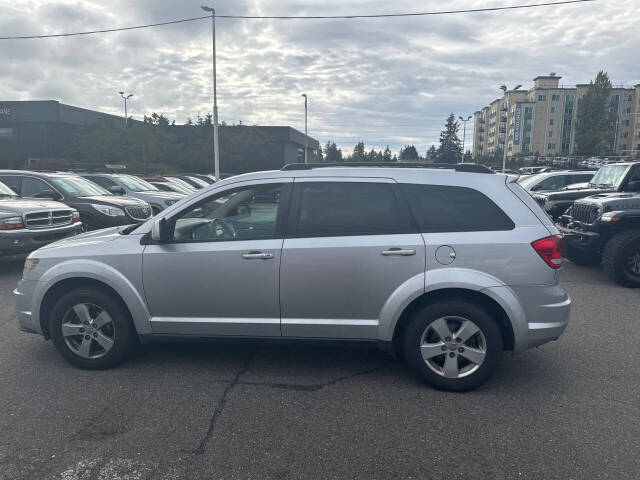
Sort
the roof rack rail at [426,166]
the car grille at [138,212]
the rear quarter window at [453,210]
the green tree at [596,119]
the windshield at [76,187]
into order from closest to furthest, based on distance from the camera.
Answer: the rear quarter window at [453,210], the roof rack rail at [426,166], the windshield at [76,187], the car grille at [138,212], the green tree at [596,119]

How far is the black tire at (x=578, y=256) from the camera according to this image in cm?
858

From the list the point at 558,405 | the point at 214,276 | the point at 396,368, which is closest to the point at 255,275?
the point at 214,276

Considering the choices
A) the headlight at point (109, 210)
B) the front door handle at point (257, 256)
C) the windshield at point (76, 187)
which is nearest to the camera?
the front door handle at point (257, 256)

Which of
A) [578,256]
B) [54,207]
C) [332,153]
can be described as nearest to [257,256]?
[54,207]

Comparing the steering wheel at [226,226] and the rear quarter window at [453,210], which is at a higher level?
the rear quarter window at [453,210]

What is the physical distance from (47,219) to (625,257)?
946 centimetres

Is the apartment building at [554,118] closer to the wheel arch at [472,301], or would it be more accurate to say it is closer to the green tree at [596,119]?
the green tree at [596,119]

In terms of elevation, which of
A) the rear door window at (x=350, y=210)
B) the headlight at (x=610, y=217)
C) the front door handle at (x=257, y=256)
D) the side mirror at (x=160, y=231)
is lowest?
the front door handle at (x=257, y=256)

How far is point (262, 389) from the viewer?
4027mm

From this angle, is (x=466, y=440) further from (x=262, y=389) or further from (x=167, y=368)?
(x=167, y=368)

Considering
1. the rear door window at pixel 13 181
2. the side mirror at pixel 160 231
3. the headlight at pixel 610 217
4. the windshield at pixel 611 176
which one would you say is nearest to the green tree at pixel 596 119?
the windshield at pixel 611 176

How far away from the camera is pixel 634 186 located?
343 inches

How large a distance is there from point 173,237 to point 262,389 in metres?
1.46

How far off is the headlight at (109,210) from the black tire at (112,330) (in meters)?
6.69
